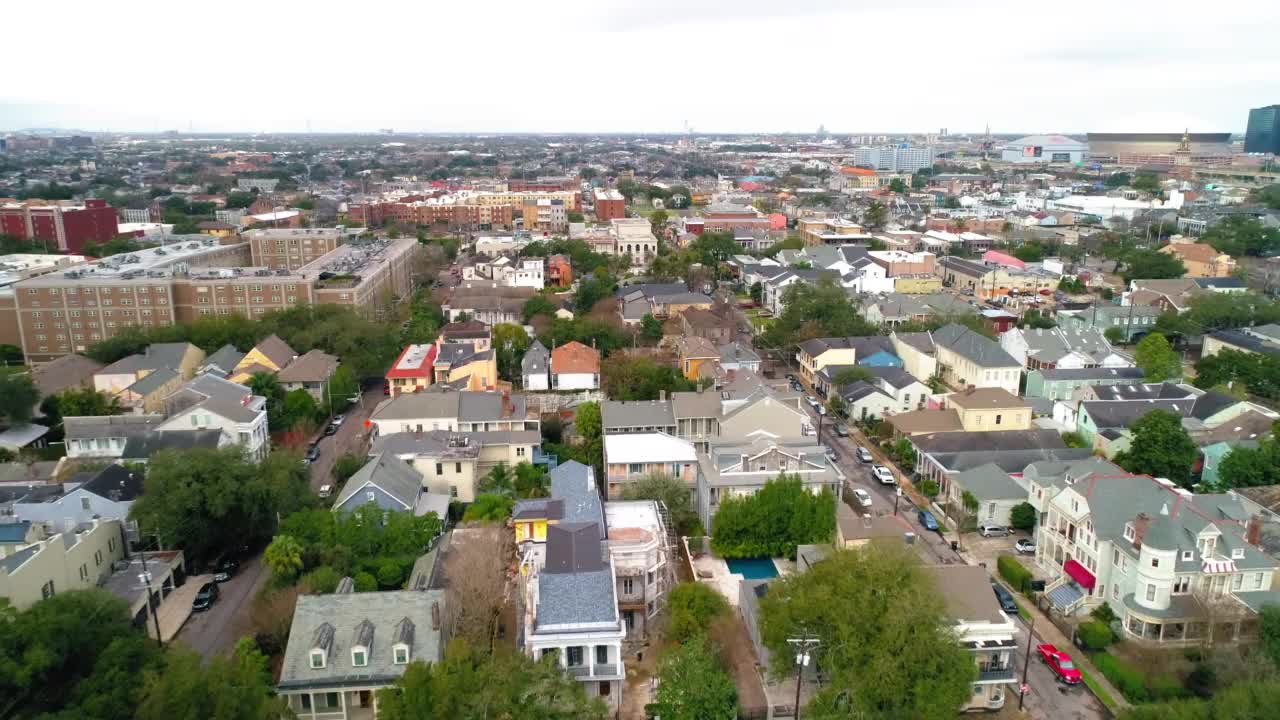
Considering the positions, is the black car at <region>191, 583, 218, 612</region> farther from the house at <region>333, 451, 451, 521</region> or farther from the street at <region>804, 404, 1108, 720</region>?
the street at <region>804, 404, 1108, 720</region>

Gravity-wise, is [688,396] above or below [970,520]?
above

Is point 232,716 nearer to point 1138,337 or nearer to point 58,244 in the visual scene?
point 1138,337

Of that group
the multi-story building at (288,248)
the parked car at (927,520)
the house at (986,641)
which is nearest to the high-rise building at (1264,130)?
the multi-story building at (288,248)

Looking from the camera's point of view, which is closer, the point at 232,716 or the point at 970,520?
the point at 232,716

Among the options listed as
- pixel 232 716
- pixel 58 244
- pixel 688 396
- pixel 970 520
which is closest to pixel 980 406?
pixel 970 520

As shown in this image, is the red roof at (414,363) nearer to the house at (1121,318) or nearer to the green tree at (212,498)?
the green tree at (212,498)
